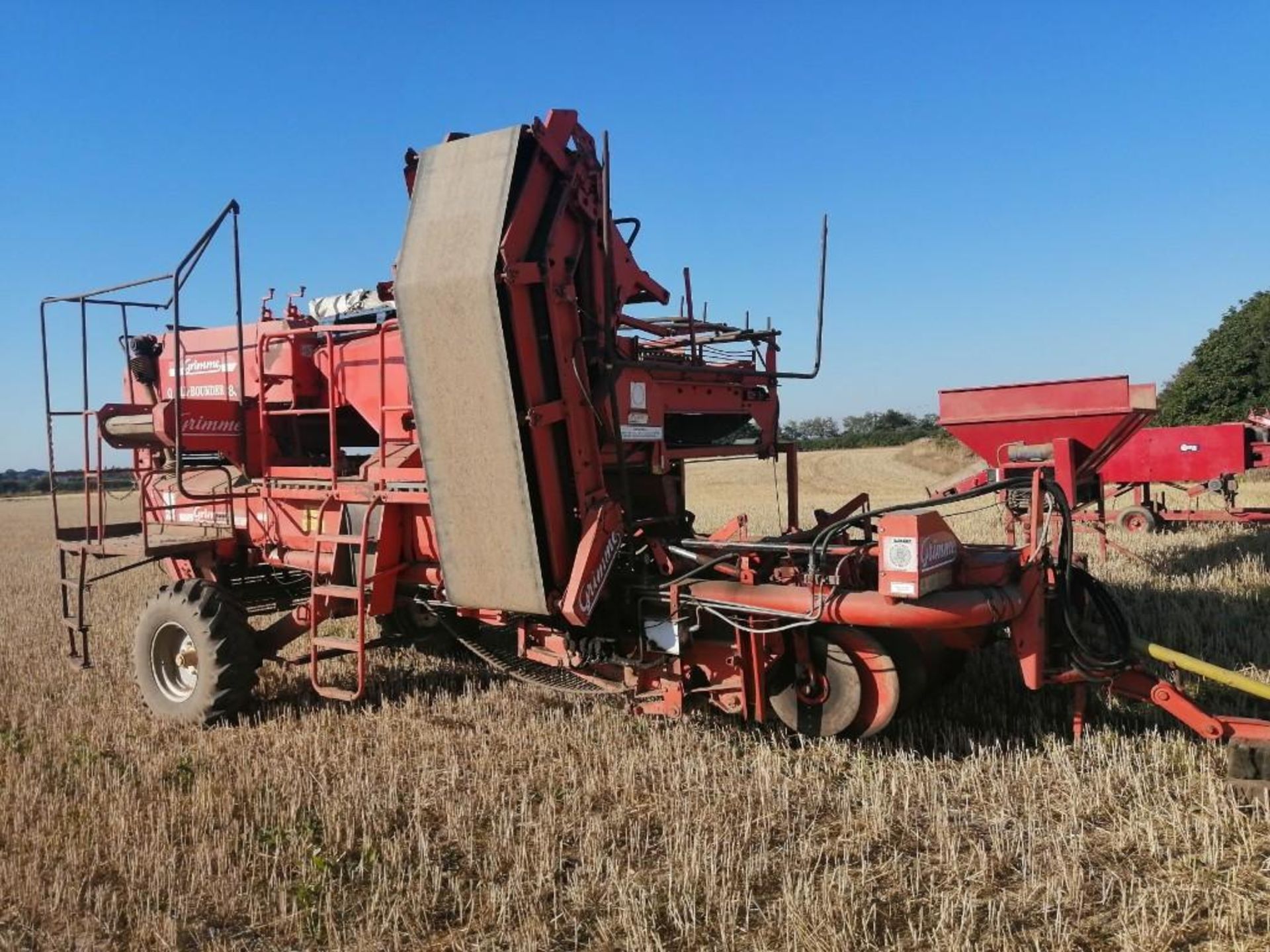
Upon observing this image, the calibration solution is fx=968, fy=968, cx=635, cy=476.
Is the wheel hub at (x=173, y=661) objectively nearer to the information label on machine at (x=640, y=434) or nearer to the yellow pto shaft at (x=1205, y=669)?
the information label on machine at (x=640, y=434)

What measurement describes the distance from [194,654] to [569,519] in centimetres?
294

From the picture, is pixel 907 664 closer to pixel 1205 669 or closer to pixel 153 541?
pixel 1205 669

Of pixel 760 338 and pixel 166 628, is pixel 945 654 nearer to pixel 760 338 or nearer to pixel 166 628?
pixel 760 338

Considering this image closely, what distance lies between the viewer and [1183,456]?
1191 cm

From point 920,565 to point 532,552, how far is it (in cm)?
174

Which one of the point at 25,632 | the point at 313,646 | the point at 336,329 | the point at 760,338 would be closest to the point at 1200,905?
the point at 760,338

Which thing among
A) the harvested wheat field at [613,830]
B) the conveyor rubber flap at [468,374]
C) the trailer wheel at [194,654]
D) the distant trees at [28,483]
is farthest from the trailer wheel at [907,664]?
the distant trees at [28,483]

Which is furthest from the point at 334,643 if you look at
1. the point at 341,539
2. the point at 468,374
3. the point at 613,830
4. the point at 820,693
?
the point at 820,693

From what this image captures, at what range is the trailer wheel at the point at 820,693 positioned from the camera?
4.58m

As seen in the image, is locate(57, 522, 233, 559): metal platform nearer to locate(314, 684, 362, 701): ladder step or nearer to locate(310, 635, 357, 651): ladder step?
locate(310, 635, 357, 651): ladder step

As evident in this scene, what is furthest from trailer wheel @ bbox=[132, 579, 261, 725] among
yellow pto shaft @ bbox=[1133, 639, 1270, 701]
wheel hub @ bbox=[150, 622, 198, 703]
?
yellow pto shaft @ bbox=[1133, 639, 1270, 701]

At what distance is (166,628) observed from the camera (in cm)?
609

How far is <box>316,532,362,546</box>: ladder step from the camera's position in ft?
17.4

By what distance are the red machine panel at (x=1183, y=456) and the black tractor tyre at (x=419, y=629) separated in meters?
8.60
